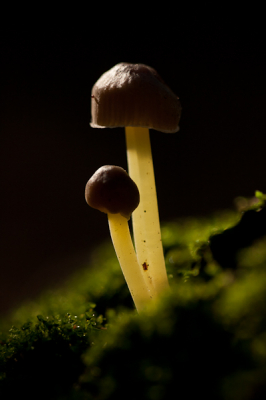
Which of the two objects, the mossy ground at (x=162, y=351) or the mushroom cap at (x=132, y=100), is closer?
the mossy ground at (x=162, y=351)

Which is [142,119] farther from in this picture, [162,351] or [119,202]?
[162,351]

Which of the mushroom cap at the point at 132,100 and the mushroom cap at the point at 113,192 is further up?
the mushroom cap at the point at 132,100

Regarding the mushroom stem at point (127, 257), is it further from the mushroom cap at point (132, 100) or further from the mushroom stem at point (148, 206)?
the mushroom cap at point (132, 100)

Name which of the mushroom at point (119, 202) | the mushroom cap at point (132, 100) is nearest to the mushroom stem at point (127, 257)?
the mushroom at point (119, 202)

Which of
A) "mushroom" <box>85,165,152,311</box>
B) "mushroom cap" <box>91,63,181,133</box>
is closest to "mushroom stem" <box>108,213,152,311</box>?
"mushroom" <box>85,165,152,311</box>

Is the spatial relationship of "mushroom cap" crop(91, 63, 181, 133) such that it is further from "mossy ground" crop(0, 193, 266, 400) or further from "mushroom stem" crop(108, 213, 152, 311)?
"mossy ground" crop(0, 193, 266, 400)

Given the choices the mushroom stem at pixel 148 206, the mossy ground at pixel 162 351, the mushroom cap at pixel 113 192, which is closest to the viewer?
the mossy ground at pixel 162 351
